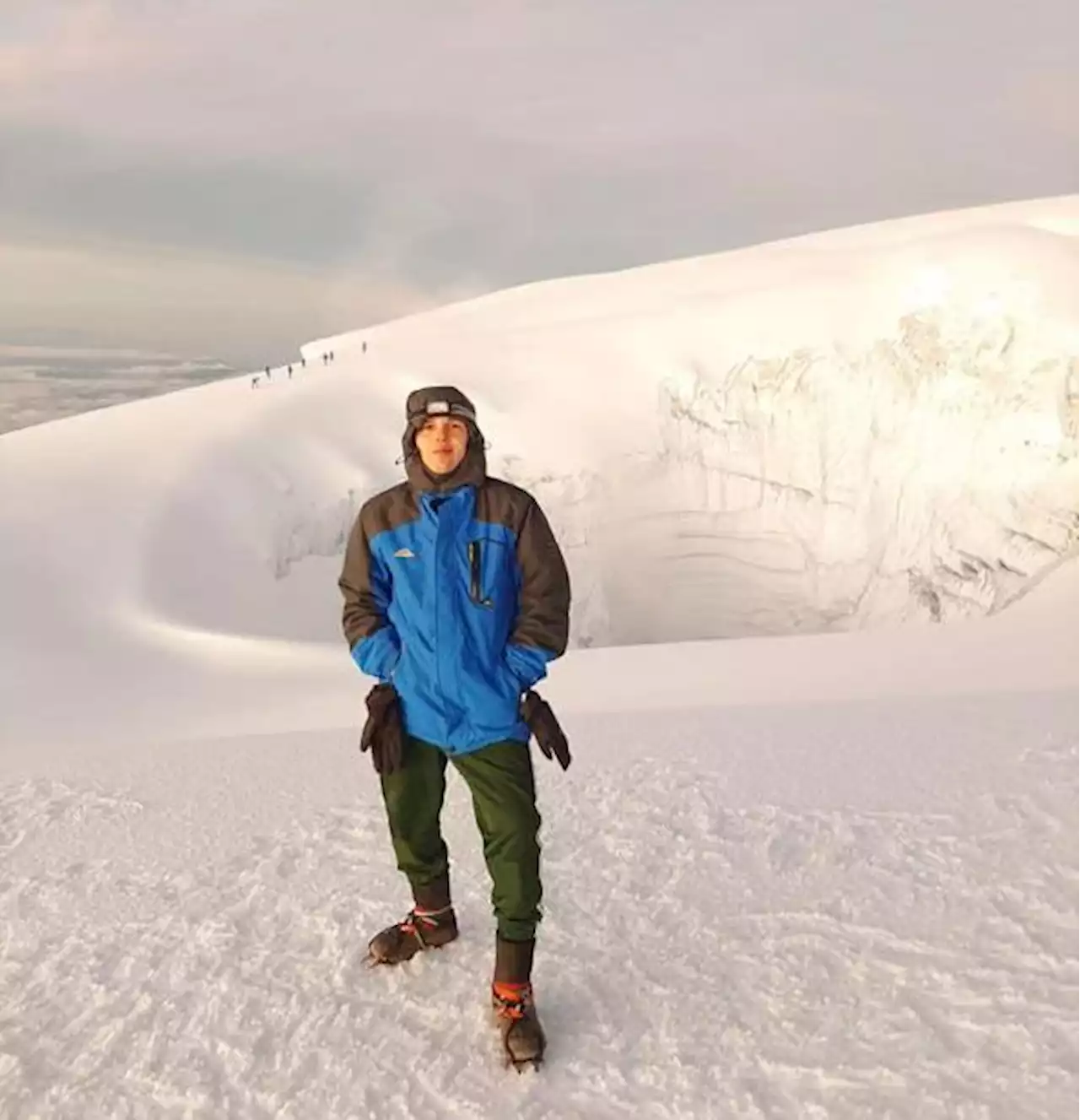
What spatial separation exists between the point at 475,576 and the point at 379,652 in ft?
1.28

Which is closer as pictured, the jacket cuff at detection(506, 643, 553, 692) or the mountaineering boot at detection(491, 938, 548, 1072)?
the jacket cuff at detection(506, 643, 553, 692)

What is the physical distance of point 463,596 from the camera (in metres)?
2.93

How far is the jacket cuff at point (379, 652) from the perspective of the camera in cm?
302

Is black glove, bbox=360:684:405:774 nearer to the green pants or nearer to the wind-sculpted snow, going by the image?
the green pants

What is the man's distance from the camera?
2904 mm

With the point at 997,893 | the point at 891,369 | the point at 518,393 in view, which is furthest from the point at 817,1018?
the point at 518,393

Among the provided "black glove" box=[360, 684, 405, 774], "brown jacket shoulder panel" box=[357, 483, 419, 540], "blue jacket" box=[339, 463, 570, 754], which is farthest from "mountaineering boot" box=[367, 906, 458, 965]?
"brown jacket shoulder panel" box=[357, 483, 419, 540]

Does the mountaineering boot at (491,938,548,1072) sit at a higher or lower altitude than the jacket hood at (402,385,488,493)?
lower

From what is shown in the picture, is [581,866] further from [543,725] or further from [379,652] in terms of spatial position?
[379,652]

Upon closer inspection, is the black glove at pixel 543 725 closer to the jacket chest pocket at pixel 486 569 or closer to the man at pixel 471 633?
the man at pixel 471 633

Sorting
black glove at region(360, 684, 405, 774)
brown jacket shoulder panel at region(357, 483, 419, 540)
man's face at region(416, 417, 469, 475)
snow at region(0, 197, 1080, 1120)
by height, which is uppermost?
man's face at region(416, 417, 469, 475)

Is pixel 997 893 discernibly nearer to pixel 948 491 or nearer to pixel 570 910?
pixel 570 910

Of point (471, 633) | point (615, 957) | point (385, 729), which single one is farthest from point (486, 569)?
point (615, 957)

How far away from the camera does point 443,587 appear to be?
9.58 feet
